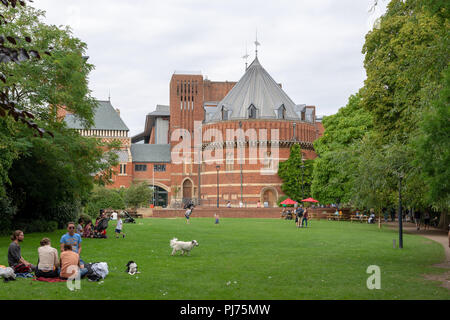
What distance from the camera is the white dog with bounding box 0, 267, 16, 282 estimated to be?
11.4 meters

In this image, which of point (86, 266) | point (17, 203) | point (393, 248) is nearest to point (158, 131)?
point (17, 203)

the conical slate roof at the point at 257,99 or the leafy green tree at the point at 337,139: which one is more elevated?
the conical slate roof at the point at 257,99

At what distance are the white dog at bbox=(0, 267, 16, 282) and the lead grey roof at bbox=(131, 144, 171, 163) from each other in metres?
81.8

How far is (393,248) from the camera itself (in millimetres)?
20812

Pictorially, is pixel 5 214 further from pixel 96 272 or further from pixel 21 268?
pixel 96 272

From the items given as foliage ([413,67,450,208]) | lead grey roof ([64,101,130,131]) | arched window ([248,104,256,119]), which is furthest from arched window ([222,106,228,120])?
foliage ([413,67,450,208])

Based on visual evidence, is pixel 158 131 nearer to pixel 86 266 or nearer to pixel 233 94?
pixel 233 94

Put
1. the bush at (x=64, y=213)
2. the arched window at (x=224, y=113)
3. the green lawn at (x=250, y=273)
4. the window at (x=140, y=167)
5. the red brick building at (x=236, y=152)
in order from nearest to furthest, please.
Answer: the green lawn at (x=250, y=273) < the bush at (x=64, y=213) < the red brick building at (x=236, y=152) < the arched window at (x=224, y=113) < the window at (x=140, y=167)

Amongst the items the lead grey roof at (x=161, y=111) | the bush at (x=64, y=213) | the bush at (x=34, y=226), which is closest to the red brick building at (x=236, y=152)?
the lead grey roof at (x=161, y=111)

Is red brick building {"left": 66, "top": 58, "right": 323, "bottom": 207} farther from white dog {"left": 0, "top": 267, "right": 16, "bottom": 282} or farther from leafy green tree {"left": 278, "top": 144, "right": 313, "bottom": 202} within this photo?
white dog {"left": 0, "top": 267, "right": 16, "bottom": 282}

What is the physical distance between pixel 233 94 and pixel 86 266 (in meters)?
69.0

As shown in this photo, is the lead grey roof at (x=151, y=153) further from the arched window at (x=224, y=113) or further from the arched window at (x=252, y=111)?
the arched window at (x=252, y=111)

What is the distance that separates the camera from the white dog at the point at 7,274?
1142 cm

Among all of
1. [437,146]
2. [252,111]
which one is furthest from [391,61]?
[252,111]
